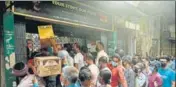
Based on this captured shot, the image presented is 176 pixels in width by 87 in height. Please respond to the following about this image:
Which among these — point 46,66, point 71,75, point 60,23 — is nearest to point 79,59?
point 60,23

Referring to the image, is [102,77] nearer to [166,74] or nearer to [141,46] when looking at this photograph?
[166,74]

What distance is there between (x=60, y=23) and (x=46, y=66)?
2682 mm

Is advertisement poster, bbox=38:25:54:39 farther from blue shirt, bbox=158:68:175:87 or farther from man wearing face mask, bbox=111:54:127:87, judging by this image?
blue shirt, bbox=158:68:175:87

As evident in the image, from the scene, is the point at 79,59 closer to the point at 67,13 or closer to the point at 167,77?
the point at 67,13

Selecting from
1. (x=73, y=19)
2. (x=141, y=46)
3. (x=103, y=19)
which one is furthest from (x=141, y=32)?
(x=73, y=19)

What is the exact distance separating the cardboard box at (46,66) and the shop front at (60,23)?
96 cm

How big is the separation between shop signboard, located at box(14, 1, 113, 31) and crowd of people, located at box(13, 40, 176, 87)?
2.23ft

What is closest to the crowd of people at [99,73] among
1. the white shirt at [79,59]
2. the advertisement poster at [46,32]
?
the white shirt at [79,59]

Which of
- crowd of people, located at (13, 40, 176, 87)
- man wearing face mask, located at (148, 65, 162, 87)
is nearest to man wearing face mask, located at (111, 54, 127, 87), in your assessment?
crowd of people, located at (13, 40, 176, 87)

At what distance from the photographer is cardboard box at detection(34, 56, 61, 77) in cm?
407

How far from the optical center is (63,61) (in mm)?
5953

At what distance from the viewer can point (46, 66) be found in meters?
4.36

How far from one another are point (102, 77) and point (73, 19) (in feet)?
13.3

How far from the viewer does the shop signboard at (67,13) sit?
18.9ft
